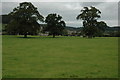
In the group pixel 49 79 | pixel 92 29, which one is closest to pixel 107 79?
pixel 49 79

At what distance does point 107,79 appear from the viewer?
26.2ft

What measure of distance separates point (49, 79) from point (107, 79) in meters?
2.13

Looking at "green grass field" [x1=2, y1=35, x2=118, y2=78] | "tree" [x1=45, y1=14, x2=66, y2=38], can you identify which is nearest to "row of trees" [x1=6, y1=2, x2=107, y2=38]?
"tree" [x1=45, y1=14, x2=66, y2=38]

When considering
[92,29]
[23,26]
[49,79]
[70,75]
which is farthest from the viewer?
[92,29]

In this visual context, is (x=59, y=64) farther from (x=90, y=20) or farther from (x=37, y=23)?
(x=90, y=20)

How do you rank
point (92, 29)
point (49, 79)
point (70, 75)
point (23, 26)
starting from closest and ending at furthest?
point (49, 79) → point (70, 75) → point (23, 26) → point (92, 29)

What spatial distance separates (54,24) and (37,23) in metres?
13.1

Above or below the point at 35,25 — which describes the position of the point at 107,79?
below

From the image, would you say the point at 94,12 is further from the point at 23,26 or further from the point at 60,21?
the point at 23,26

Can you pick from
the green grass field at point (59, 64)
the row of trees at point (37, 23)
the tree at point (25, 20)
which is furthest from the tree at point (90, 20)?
the green grass field at point (59, 64)

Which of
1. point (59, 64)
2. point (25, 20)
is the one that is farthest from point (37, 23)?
point (59, 64)

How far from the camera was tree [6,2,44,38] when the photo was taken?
209ft

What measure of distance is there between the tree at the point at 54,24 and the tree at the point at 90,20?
7.43 metres

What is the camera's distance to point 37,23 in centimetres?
6594
